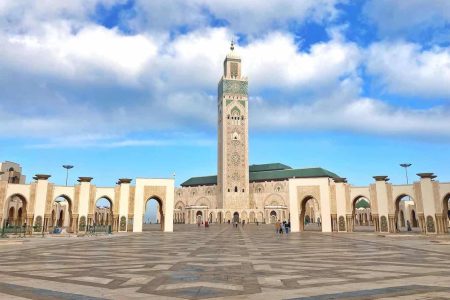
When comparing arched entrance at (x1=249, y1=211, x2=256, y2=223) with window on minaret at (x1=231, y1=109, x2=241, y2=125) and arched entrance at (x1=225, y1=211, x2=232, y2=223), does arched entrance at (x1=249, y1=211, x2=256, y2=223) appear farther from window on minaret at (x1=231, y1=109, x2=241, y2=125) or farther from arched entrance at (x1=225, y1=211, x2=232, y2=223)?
window on minaret at (x1=231, y1=109, x2=241, y2=125)

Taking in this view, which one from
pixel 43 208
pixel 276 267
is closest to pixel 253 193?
pixel 43 208

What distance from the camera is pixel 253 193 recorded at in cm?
8138

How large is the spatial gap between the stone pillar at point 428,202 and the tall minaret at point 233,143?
47.9 meters

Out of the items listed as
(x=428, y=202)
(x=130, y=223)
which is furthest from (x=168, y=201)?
(x=428, y=202)

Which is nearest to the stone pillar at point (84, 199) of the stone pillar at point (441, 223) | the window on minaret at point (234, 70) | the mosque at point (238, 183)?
the stone pillar at point (441, 223)

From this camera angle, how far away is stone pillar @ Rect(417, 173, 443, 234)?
28.2 meters

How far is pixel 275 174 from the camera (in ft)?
274

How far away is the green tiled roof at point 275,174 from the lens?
81688 millimetres

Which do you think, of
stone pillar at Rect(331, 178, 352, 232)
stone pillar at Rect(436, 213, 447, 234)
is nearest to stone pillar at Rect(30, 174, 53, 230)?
stone pillar at Rect(331, 178, 352, 232)

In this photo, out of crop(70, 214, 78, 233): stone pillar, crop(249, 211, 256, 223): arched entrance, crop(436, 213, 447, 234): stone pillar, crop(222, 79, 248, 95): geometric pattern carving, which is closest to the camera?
crop(436, 213, 447, 234): stone pillar

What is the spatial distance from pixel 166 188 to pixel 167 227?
12.3 feet

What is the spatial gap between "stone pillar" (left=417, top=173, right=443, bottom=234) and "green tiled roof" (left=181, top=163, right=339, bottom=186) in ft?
166

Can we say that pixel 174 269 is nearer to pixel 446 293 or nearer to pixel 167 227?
pixel 446 293

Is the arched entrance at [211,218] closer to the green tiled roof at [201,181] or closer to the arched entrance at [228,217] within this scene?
the arched entrance at [228,217]
